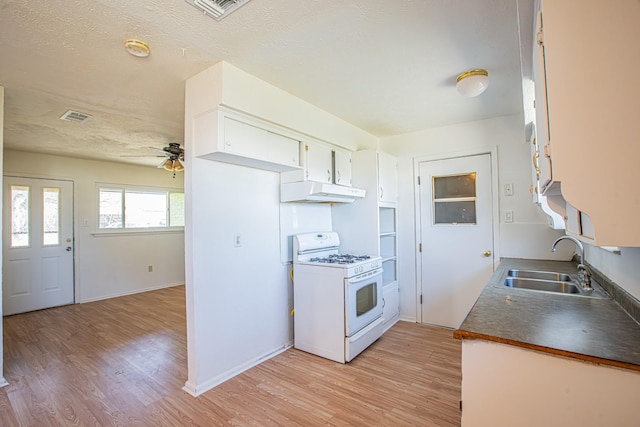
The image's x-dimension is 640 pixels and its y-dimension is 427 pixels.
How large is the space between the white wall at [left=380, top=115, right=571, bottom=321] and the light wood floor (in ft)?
Result: 3.02

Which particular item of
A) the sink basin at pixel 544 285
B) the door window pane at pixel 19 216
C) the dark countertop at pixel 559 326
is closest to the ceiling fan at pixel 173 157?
the door window pane at pixel 19 216

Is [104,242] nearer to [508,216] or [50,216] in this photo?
[50,216]

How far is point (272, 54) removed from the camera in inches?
79.9

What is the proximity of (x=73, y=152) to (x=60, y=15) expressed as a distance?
3780mm

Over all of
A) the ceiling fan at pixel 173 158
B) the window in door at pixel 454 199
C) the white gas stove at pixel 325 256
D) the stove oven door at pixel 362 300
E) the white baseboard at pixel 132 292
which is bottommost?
the white baseboard at pixel 132 292

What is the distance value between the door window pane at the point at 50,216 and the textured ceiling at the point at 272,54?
181 centimetres

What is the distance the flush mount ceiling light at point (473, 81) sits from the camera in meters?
2.26

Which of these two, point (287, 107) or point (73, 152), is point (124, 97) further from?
point (73, 152)

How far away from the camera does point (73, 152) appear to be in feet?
14.9

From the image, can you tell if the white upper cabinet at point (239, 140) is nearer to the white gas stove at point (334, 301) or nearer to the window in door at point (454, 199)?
the white gas stove at point (334, 301)

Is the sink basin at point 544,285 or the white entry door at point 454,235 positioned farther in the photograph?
the white entry door at point 454,235

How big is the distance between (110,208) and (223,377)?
14.3 feet

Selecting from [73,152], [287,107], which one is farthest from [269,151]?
[73,152]

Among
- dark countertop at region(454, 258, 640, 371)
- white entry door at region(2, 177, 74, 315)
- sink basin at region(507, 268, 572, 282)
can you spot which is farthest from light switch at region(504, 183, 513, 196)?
white entry door at region(2, 177, 74, 315)
